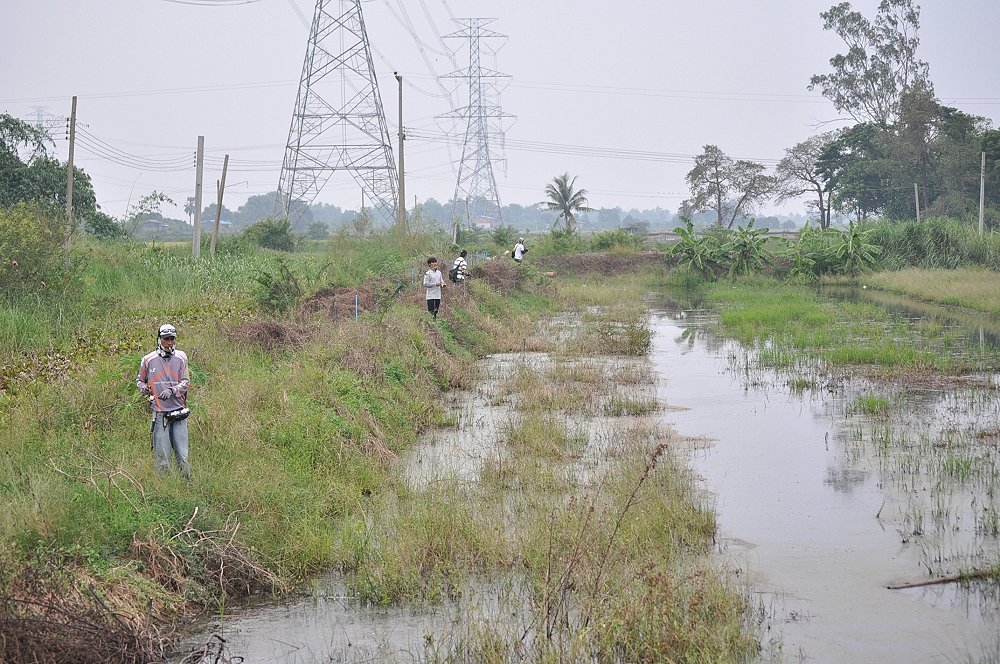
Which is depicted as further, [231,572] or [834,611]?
[231,572]

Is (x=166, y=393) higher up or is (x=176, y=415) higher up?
(x=166, y=393)

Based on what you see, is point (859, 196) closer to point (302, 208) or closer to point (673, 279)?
point (673, 279)

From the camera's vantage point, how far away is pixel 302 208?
45062 millimetres

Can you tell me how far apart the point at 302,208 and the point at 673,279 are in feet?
58.1

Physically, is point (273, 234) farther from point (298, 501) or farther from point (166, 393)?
point (298, 501)

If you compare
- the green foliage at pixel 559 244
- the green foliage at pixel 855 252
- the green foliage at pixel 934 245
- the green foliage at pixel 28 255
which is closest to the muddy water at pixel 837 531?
the green foliage at pixel 28 255

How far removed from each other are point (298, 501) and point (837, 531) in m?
4.53

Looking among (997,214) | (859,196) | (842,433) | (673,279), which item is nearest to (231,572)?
(842,433)

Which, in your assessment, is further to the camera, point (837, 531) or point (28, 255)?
point (28, 255)

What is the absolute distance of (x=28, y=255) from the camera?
15016 millimetres

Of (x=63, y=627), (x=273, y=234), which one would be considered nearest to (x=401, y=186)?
(x=273, y=234)

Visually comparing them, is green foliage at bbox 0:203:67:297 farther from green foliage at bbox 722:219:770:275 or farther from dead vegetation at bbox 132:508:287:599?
green foliage at bbox 722:219:770:275

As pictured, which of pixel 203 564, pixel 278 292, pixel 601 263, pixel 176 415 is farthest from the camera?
pixel 601 263

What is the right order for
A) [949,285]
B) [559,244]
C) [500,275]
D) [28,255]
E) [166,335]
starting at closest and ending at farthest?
[166,335] → [28,255] → [949,285] → [500,275] → [559,244]
